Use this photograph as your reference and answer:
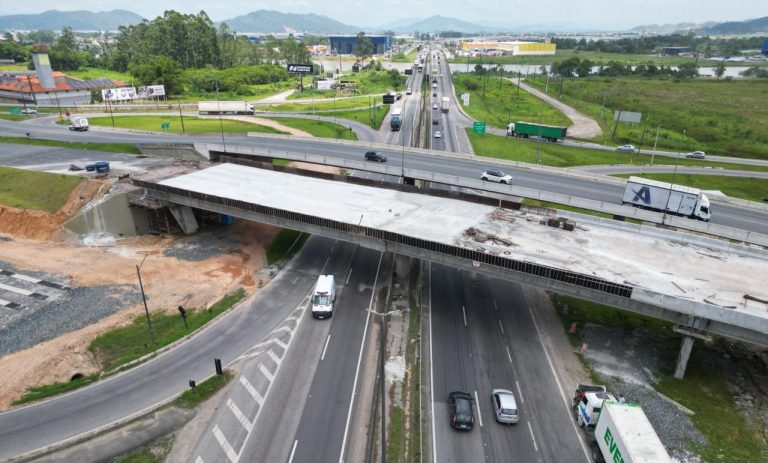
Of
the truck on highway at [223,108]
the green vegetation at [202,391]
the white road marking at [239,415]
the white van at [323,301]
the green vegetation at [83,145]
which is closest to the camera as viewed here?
the white road marking at [239,415]

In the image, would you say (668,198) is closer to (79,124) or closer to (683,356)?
(683,356)

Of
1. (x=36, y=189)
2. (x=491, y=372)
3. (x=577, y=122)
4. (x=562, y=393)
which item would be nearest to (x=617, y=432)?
(x=562, y=393)

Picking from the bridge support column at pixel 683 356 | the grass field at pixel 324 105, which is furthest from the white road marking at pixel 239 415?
the grass field at pixel 324 105

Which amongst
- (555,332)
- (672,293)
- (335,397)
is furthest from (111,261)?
(672,293)

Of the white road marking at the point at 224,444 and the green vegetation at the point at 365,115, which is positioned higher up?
the green vegetation at the point at 365,115

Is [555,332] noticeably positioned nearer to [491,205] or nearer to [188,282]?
[491,205]

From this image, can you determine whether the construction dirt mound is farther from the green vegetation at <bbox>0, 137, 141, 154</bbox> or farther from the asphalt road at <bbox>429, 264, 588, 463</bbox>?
the asphalt road at <bbox>429, 264, 588, 463</bbox>

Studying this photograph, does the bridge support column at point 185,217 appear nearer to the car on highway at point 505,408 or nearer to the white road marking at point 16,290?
the white road marking at point 16,290

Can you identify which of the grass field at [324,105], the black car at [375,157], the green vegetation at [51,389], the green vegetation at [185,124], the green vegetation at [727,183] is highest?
the grass field at [324,105]
